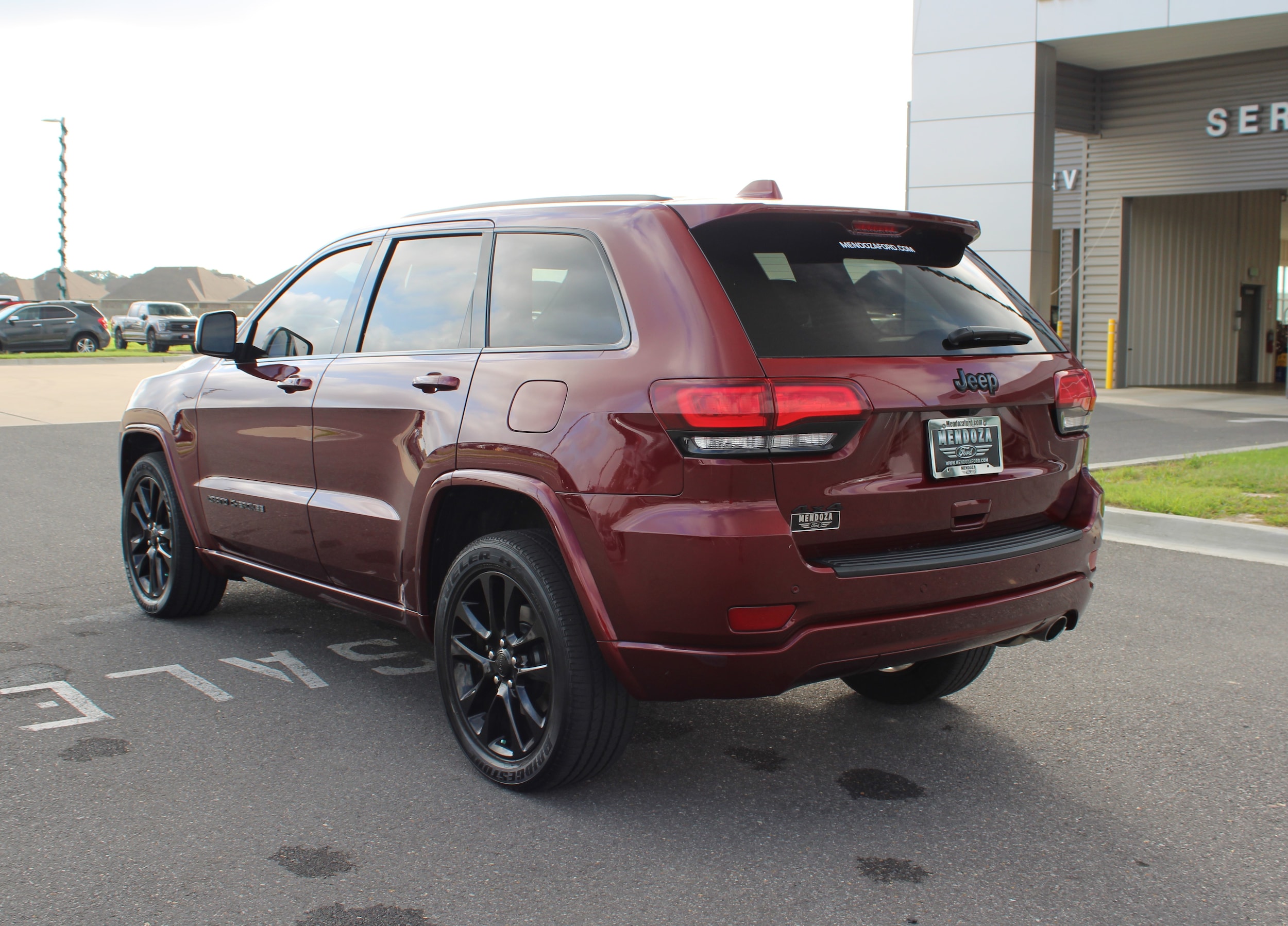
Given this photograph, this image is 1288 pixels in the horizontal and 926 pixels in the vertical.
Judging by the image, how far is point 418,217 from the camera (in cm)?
430

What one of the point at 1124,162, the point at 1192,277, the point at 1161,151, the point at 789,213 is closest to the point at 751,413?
the point at 789,213

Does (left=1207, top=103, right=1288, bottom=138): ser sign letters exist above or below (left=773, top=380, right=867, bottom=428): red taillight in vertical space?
above

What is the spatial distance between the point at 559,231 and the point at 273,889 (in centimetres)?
206

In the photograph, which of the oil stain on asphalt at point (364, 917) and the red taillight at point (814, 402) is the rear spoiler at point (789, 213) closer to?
the red taillight at point (814, 402)

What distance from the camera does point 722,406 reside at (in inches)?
117

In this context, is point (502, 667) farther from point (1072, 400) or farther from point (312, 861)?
point (1072, 400)

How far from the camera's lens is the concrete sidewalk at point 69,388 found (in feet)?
53.8

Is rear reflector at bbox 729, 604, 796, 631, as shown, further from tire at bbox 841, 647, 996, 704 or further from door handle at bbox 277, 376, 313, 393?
door handle at bbox 277, 376, 313, 393

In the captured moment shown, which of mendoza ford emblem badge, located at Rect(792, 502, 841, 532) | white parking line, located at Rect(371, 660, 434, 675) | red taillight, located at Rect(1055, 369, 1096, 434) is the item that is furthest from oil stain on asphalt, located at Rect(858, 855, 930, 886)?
white parking line, located at Rect(371, 660, 434, 675)

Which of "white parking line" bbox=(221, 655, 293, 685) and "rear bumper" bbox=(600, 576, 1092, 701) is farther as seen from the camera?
"white parking line" bbox=(221, 655, 293, 685)

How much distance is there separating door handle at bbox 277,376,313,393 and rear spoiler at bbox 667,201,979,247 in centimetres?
180

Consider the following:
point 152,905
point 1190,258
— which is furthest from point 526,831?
point 1190,258

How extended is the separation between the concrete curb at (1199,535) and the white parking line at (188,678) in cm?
565

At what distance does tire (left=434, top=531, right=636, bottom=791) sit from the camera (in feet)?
10.8
